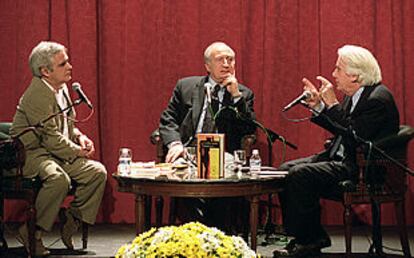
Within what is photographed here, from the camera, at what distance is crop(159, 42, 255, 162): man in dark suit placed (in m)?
5.45

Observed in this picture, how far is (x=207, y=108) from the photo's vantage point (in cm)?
555

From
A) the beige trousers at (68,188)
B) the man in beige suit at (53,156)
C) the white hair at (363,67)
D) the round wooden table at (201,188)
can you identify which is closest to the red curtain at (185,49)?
the man in beige suit at (53,156)

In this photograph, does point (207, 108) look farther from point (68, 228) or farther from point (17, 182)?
point (17, 182)

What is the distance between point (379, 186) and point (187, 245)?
2.61 metres

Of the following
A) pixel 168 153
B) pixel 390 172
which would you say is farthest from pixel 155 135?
pixel 390 172

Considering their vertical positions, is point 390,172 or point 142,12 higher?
point 142,12

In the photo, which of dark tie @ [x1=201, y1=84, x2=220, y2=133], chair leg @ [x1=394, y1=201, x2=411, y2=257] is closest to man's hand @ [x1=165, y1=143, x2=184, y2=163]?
dark tie @ [x1=201, y1=84, x2=220, y2=133]

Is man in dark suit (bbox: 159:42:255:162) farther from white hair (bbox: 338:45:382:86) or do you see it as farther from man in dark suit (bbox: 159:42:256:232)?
white hair (bbox: 338:45:382:86)

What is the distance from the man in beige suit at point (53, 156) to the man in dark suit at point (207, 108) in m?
0.66

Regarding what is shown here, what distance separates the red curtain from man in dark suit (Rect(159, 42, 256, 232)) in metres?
0.35

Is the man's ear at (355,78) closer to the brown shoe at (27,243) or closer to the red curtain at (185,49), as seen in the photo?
the red curtain at (185,49)

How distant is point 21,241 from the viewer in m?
4.94

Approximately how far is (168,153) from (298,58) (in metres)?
1.39

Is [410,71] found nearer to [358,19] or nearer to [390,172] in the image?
[358,19]
